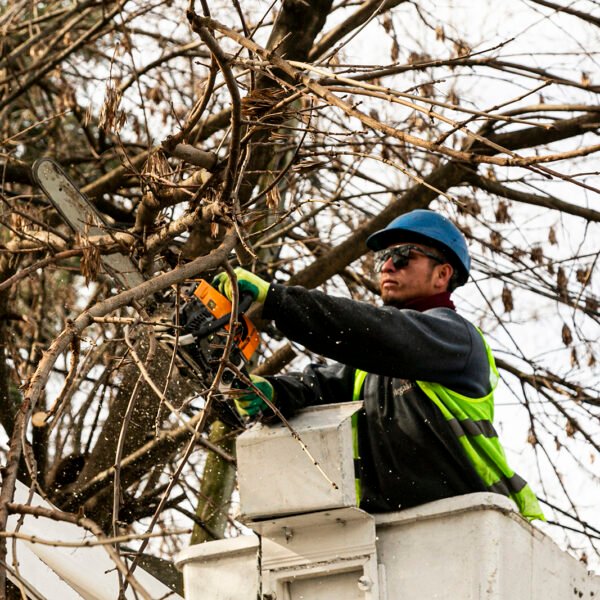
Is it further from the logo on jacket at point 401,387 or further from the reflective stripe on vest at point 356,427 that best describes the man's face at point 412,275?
the logo on jacket at point 401,387

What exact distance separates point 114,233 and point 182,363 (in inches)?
23.5

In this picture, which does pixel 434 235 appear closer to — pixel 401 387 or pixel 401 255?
pixel 401 255

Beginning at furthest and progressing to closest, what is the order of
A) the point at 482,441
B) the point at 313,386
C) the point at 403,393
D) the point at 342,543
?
the point at 313,386 < the point at 403,393 < the point at 482,441 < the point at 342,543

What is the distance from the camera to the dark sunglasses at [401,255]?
168 inches

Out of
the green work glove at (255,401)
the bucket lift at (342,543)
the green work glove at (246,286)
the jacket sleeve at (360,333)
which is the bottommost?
the bucket lift at (342,543)

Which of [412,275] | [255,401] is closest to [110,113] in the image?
[255,401]

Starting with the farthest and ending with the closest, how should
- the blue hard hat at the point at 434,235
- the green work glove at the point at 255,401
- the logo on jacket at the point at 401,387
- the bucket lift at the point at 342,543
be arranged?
the blue hard hat at the point at 434,235 < the logo on jacket at the point at 401,387 < the green work glove at the point at 255,401 < the bucket lift at the point at 342,543

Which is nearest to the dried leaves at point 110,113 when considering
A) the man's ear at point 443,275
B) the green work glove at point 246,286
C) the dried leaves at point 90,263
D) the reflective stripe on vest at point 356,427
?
the dried leaves at point 90,263

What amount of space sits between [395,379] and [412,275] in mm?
568

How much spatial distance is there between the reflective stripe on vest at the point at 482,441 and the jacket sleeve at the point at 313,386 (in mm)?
249

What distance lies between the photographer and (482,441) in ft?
11.9

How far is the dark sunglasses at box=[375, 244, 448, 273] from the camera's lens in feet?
14.0

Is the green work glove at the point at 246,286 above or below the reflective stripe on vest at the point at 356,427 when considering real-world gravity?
above

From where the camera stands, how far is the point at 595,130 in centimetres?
588
